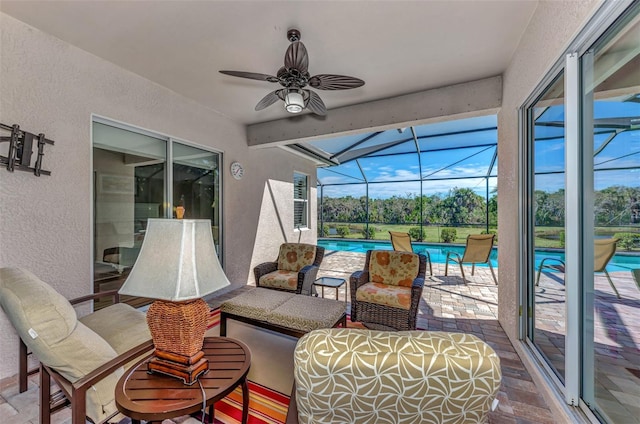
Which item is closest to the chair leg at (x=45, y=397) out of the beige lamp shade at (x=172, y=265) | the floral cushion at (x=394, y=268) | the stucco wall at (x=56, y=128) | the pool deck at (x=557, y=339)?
the beige lamp shade at (x=172, y=265)

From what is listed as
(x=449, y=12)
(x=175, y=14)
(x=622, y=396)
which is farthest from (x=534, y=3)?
(x=175, y=14)

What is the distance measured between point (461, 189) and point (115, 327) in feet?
32.0

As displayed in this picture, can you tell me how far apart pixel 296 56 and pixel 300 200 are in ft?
16.2

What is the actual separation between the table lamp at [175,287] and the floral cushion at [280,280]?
2161 millimetres

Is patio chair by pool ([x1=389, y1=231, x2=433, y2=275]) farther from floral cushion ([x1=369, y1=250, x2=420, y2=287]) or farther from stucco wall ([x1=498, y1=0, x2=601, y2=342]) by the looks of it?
stucco wall ([x1=498, y1=0, x2=601, y2=342])

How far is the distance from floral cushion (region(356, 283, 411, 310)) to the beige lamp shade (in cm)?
202

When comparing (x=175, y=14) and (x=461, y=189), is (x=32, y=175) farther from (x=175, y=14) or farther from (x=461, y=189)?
(x=461, y=189)

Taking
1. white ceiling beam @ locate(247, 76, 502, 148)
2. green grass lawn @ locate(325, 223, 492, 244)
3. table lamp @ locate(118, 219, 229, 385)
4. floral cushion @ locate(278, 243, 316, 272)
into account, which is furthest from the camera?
green grass lawn @ locate(325, 223, 492, 244)

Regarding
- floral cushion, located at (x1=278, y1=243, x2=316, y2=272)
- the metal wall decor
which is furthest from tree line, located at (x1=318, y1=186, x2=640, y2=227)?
the metal wall decor

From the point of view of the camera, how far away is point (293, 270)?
3922 millimetres

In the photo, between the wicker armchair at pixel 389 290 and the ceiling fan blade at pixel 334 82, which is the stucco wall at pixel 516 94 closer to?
the wicker armchair at pixel 389 290

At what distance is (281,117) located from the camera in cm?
420

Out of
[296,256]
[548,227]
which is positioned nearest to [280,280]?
[296,256]

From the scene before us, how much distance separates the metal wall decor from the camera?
2.01 metres
